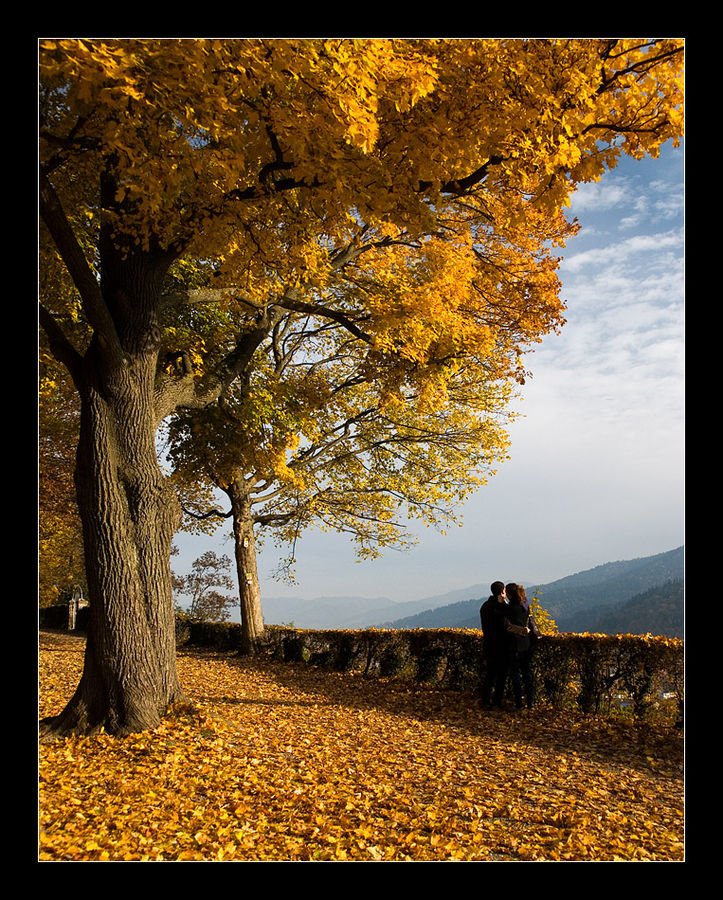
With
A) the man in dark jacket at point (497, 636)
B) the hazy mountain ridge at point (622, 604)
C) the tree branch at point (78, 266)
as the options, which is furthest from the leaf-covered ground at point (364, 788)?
the tree branch at point (78, 266)

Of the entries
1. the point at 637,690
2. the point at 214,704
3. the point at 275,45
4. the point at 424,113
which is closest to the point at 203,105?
the point at 275,45

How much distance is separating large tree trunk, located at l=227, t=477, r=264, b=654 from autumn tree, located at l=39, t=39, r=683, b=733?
6663 mm

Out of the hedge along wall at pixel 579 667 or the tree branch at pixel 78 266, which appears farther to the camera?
the hedge along wall at pixel 579 667

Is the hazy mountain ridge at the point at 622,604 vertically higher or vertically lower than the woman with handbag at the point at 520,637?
lower

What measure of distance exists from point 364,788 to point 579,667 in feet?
15.7

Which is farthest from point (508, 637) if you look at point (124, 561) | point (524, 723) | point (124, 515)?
point (124, 515)

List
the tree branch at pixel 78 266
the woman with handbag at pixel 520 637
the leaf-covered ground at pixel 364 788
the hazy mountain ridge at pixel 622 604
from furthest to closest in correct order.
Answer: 1. the hazy mountain ridge at pixel 622 604
2. the woman with handbag at pixel 520 637
3. the tree branch at pixel 78 266
4. the leaf-covered ground at pixel 364 788

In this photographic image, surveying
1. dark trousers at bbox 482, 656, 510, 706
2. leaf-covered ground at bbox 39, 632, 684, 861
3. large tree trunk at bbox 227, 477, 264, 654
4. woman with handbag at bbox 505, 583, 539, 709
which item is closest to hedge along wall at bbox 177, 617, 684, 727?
leaf-covered ground at bbox 39, 632, 684, 861

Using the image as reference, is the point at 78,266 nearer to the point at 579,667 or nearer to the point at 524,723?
the point at 524,723

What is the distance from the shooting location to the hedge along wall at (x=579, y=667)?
8031mm

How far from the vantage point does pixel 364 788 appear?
201 inches

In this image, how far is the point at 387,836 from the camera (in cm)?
405

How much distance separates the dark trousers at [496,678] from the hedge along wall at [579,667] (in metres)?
0.66

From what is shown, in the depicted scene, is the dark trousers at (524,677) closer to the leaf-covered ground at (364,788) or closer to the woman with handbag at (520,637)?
the woman with handbag at (520,637)
